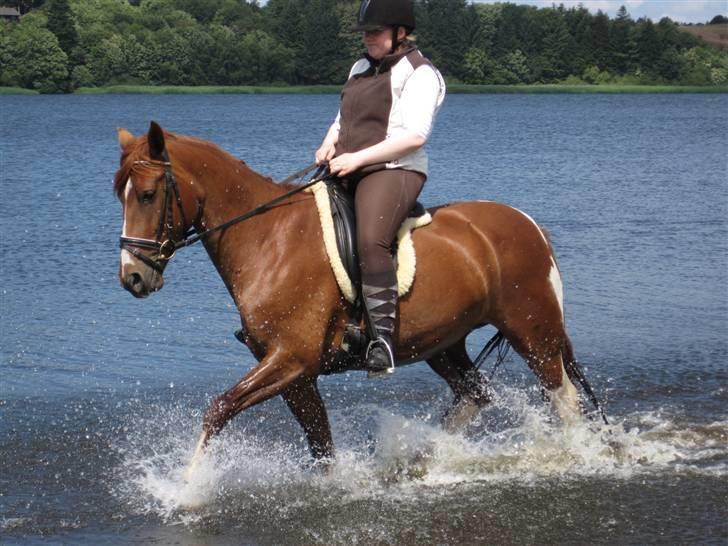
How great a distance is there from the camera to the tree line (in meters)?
127

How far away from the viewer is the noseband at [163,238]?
23.6ft

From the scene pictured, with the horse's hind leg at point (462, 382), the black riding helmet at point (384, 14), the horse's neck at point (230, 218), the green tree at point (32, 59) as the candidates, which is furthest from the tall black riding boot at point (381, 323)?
the green tree at point (32, 59)

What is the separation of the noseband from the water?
4.71ft

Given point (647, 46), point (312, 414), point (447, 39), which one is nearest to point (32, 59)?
point (447, 39)

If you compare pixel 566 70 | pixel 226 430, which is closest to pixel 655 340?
pixel 226 430

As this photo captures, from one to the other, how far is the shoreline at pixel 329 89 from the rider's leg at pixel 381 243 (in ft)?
402

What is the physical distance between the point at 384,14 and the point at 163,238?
201cm

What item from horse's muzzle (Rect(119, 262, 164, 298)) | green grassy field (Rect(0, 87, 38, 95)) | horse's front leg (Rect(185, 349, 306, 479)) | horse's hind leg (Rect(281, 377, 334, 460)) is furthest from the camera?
green grassy field (Rect(0, 87, 38, 95))

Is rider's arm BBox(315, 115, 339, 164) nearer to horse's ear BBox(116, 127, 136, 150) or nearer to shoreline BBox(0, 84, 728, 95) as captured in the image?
horse's ear BBox(116, 127, 136, 150)

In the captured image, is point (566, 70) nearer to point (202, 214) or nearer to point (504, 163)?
point (504, 163)

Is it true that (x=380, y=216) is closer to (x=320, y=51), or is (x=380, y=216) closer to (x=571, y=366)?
(x=571, y=366)

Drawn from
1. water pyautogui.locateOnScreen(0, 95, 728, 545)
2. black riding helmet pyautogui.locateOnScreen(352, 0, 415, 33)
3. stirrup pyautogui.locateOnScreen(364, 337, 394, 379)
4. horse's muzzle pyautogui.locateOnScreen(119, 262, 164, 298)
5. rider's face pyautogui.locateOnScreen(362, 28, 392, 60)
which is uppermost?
black riding helmet pyautogui.locateOnScreen(352, 0, 415, 33)

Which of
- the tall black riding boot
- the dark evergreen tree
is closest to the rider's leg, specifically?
the tall black riding boot

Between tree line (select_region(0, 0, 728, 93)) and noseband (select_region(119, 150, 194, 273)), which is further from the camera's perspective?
tree line (select_region(0, 0, 728, 93))
